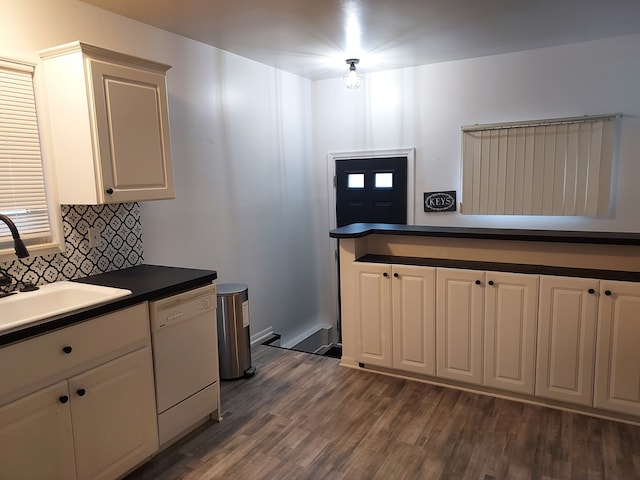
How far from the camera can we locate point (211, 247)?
3662 millimetres

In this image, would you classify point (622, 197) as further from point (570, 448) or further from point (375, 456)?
point (375, 456)

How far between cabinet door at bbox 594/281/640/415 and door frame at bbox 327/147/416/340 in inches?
88.3

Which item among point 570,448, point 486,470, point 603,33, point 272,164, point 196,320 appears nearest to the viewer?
point 486,470

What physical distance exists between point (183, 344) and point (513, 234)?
2.10m

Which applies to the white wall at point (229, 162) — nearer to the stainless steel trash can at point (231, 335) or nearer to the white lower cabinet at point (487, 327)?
the stainless steel trash can at point (231, 335)

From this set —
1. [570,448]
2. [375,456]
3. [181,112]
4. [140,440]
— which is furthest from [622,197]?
[140,440]

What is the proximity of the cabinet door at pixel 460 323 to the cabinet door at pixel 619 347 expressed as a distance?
0.67 m

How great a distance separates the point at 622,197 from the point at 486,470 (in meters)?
2.65

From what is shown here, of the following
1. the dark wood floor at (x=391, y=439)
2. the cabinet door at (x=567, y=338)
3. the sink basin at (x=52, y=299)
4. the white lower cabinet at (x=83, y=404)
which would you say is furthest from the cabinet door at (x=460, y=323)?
the sink basin at (x=52, y=299)

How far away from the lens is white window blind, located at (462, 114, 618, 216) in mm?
3756

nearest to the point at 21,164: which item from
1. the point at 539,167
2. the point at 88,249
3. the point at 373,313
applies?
the point at 88,249

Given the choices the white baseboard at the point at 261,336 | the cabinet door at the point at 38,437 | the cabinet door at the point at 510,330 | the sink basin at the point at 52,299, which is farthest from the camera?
the white baseboard at the point at 261,336

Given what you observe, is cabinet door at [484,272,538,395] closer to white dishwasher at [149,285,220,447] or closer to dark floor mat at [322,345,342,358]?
white dishwasher at [149,285,220,447]

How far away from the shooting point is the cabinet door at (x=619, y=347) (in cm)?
254
